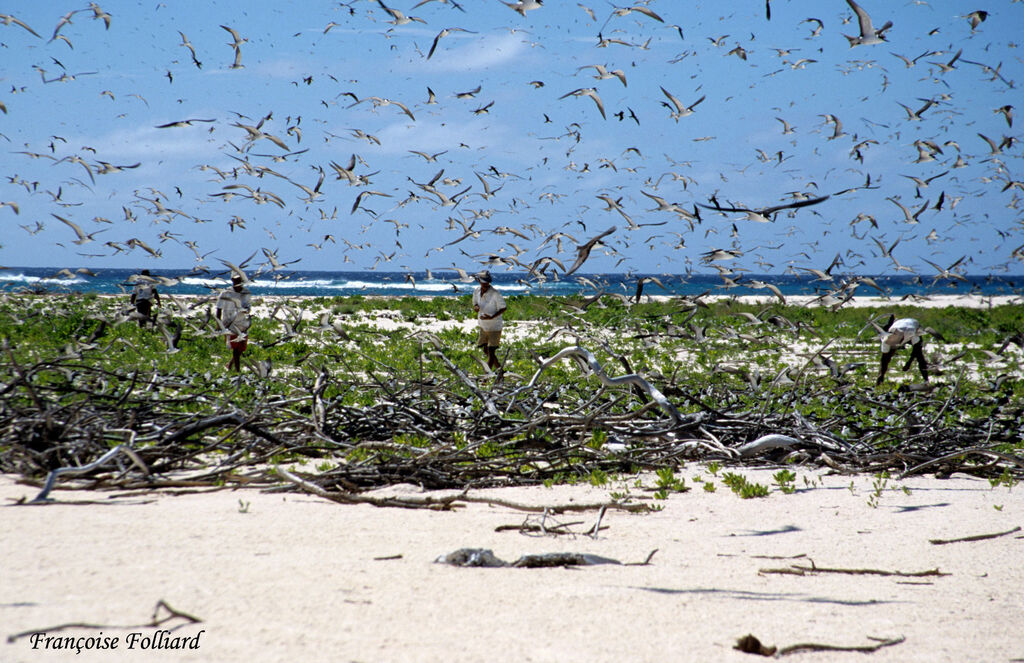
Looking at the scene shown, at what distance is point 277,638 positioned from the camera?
8.10ft

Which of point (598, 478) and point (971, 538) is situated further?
point (598, 478)

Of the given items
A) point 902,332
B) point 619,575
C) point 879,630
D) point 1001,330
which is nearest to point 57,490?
point 619,575

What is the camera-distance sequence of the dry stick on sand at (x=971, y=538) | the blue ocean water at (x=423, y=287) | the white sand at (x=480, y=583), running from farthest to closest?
the blue ocean water at (x=423, y=287) → the dry stick on sand at (x=971, y=538) → the white sand at (x=480, y=583)

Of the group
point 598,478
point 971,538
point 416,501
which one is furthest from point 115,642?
point 971,538

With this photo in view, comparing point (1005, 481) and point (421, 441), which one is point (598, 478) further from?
point (1005, 481)

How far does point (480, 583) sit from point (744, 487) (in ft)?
10.5

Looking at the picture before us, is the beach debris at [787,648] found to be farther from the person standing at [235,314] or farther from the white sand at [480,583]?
the person standing at [235,314]

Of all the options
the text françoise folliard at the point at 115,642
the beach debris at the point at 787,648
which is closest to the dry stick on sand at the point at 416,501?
the beach debris at the point at 787,648

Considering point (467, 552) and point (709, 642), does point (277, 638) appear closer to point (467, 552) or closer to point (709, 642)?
point (467, 552)

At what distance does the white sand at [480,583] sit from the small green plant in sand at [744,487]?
473 millimetres

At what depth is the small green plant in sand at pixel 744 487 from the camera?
562cm

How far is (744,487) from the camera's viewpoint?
18.7 feet

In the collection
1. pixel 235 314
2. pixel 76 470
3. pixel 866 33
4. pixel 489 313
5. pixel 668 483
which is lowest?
pixel 668 483

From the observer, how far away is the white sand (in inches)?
101
